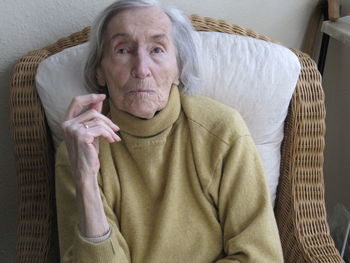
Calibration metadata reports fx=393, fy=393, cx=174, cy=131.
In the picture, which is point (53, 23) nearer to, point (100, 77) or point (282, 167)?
point (100, 77)

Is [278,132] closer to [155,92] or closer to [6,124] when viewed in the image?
[155,92]

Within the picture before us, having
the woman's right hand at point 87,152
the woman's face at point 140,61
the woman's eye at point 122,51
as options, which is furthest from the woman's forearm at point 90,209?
the woman's eye at point 122,51

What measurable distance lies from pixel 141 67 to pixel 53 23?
57 cm

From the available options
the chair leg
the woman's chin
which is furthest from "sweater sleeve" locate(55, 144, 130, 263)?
the chair leg

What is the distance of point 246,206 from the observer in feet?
3.34

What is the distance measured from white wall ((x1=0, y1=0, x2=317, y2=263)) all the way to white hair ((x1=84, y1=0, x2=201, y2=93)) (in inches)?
13.0

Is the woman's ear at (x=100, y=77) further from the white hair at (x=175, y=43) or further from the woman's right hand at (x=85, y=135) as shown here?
the woman's right hand at (x=85, y=135)

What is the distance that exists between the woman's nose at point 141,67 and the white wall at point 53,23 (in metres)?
0.50

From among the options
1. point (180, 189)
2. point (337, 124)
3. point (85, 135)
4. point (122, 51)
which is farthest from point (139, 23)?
point (337, 124)

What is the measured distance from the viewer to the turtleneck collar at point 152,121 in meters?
1.02

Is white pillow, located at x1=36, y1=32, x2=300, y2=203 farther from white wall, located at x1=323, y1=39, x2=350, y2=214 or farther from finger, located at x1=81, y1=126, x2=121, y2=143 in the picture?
white wall, located at x1=323, y1=39, x2=350, y2=214

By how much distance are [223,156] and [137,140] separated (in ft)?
0.76

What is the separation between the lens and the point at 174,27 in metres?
1.08

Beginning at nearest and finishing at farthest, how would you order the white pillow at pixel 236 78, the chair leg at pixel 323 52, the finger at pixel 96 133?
1. the finger at pixel 96 133
2. the white pillow at pixel 236 78
3. the chair leg at pixel 323 52
